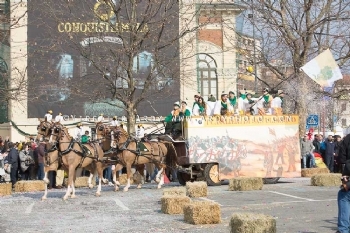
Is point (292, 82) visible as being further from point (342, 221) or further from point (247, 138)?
point (342, 221)

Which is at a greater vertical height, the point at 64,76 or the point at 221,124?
the point at 64,76

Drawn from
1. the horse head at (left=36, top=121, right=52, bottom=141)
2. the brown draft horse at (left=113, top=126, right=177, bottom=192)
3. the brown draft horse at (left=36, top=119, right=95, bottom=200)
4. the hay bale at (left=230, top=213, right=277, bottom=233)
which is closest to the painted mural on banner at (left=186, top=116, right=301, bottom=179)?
the brown draft horse at (left=113, top=126, right=177, bottom=192)

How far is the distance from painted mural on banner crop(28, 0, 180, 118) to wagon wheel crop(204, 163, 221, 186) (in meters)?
5.53

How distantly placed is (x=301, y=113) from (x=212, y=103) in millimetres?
8416

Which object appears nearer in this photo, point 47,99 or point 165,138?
point 165,138

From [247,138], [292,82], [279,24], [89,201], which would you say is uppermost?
[279,24]

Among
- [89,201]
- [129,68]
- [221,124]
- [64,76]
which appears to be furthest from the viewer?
[64,76]

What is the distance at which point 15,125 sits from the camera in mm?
46906

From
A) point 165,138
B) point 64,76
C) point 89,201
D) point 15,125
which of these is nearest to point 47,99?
point 64,76

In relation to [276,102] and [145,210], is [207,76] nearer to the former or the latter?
[276,102]

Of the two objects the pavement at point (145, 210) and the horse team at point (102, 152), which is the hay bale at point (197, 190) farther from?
the horse team at point (102, 152)

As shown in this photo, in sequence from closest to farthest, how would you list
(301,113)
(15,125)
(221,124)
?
(221,124) → (301,113) → (15,125)

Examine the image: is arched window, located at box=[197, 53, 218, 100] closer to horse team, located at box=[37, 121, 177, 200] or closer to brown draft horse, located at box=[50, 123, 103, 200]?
horse team, located at box=[37, 121, 177, 200]

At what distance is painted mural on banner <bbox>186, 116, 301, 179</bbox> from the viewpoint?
24125 mm
